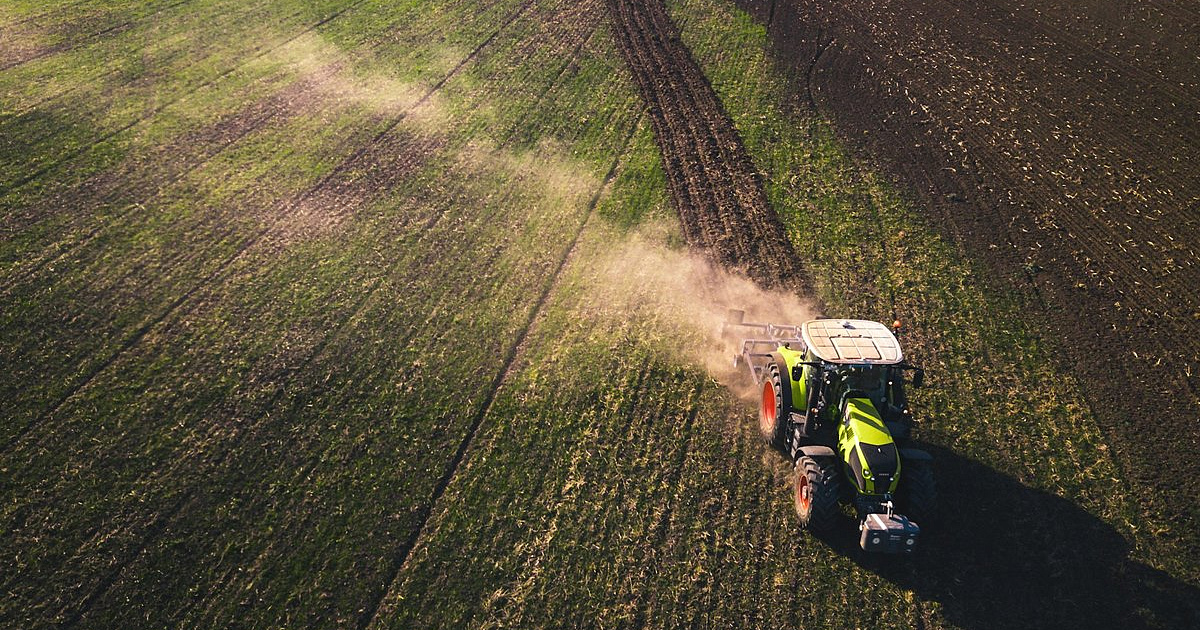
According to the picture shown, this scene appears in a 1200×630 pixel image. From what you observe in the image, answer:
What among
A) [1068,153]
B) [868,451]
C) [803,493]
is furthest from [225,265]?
[1068,153]

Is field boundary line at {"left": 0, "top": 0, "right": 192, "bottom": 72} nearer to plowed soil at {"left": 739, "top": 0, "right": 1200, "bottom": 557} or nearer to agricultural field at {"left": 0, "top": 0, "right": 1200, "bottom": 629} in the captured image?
agricultural field at {"left": 0, "top": 0, "right": 1200, "bottom": 629}

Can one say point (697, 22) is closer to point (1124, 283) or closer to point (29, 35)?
point (1124, 283)

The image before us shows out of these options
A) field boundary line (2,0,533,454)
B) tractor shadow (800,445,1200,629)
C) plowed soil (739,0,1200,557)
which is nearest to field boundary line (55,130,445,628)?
field boundary line (2,0,533,454)

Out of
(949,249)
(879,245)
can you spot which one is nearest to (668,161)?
(879,245)

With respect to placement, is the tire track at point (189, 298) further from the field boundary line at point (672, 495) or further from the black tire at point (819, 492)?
the black tire at point (819, 492)

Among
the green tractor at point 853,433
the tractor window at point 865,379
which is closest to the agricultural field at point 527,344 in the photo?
the green tractor at point 853,433

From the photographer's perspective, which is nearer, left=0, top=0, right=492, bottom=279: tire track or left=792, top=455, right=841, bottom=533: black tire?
left=792, top=455, right=841, bottom=533: black tire

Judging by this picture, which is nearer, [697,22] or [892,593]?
[892,593]
